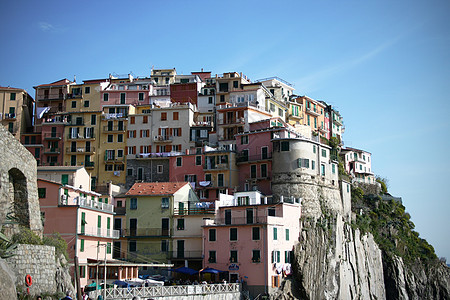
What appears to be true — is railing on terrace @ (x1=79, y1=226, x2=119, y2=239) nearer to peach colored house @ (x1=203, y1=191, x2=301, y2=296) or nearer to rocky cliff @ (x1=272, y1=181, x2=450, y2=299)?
peach colored house @ (x1=203, y1=191, x2=301, y2=296)

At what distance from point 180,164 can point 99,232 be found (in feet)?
70.0

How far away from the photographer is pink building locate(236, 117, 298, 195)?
66.4 meters

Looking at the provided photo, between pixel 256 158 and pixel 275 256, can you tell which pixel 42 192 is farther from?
pixel 256 158

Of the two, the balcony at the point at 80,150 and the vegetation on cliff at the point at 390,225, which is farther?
the balcony at the point at 80,150

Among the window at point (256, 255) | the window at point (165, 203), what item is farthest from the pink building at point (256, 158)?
the window at point (256, 255)

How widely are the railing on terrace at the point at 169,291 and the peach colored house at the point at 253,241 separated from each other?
2.47m

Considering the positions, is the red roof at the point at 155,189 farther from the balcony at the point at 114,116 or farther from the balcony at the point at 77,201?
the balcony at the point at 114,116

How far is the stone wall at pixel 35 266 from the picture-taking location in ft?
90.8

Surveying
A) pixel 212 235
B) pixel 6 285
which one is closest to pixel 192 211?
pixel 212 235

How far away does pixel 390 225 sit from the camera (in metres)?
80.6

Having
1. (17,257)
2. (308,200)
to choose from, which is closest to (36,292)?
(17,257)

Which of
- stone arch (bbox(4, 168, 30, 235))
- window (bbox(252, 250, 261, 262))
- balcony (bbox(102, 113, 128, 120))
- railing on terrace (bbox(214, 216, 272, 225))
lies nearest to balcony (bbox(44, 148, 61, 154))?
balcony (bbox(102, 113, 128, 120))

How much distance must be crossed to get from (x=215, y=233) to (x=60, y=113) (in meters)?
36.8

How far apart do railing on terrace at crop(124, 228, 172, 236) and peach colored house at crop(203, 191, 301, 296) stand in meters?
5.87
